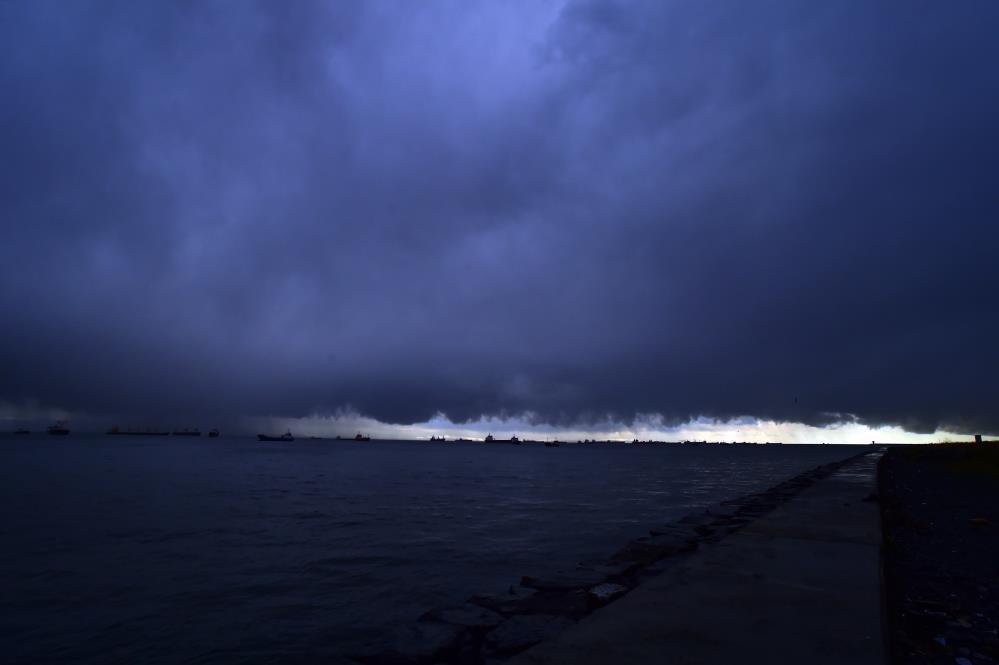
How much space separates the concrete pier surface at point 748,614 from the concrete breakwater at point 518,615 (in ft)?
3.33

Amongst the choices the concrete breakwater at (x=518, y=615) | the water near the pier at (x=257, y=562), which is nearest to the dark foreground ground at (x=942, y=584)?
the concrete breakwater at (x=518, y=615)

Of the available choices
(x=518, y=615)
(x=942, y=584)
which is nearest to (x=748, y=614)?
(x=518, y=615)

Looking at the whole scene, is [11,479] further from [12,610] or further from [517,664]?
[517,664]

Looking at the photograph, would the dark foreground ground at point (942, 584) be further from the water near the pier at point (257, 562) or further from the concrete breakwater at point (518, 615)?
the water near the pier at point (257, 562)

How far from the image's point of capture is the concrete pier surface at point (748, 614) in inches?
240

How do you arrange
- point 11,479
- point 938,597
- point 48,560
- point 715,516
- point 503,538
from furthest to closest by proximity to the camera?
point 11,479 → point 715,516 → point 503,538 → point 48,560 → point 938,597

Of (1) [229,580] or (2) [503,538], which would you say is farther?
(2) [503,538]

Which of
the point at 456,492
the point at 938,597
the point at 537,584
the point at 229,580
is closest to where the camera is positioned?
the point at 938,597

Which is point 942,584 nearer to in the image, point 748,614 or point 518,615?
point 748,614

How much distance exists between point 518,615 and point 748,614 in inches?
152

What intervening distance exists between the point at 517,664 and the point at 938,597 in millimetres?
9005

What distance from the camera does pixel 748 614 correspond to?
7.54 meters

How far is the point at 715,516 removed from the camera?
21453mm

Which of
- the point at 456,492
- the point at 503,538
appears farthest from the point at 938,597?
the point at 456,492
